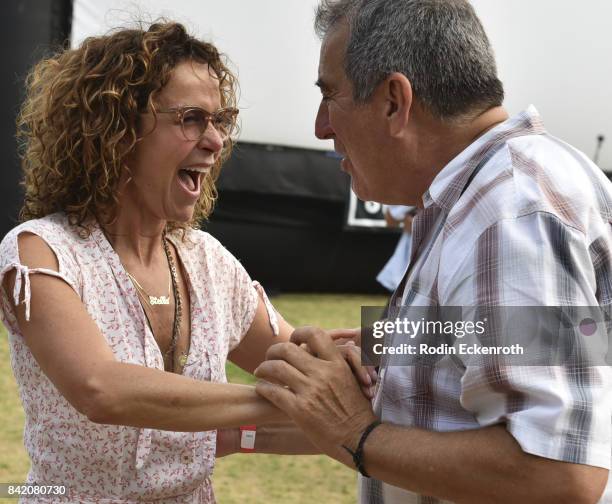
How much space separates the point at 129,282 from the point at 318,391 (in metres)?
0.71

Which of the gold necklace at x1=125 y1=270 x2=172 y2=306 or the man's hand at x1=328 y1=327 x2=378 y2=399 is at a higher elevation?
the man's hand at x1=328 y1=327 x2=378 y2=399

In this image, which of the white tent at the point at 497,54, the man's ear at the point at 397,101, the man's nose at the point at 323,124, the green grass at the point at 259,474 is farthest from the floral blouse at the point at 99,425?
the white tent at the point at 497,54

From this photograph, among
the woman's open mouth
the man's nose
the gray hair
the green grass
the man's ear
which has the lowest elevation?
the green grass

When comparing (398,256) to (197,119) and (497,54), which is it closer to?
(497,54)

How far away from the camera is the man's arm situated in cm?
156

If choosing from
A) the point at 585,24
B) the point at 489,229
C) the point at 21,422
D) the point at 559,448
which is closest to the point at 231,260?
the point at 489,229

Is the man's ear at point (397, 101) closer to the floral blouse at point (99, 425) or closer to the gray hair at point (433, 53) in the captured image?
the gray hair at point (433, 53)

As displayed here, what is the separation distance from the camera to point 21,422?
5457 millimetres

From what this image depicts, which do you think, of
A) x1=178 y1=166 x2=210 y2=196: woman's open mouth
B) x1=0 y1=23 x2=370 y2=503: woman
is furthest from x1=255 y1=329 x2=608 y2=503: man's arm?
x1=178 y1=166 x2=210 y2=196: woman's open mouth

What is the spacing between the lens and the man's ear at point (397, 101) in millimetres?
1913

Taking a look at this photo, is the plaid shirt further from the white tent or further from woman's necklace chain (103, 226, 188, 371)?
the white tent

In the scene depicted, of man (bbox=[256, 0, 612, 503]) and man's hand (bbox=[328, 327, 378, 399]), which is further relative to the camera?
man's hand (bbox=[328, 327, 378, 399])

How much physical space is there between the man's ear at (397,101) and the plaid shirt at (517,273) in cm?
16

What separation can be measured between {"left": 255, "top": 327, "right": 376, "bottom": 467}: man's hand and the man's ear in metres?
0.51
